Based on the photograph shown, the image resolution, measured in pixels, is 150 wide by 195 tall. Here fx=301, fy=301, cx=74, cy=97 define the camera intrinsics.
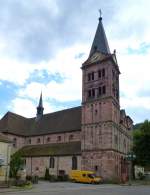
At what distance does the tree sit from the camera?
5984cm

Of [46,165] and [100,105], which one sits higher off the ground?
[100,105]

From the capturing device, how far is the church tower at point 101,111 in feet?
180

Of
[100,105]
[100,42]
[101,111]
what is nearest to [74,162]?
[101,111]

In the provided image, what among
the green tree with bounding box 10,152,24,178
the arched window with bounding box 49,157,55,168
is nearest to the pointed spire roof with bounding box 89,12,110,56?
the arched window with bounding box 49,157,55,168

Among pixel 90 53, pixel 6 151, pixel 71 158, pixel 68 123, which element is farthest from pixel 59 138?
pixel 6 151

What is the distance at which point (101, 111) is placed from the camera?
189 ft

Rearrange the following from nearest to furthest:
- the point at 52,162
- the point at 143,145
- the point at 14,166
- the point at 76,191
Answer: the point at 76,191
the point at 14,166
the point at 143,145
the point at 52,162

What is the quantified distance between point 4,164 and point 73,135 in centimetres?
2346

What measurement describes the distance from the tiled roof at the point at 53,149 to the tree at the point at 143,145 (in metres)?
11.9

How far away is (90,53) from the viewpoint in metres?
64.8

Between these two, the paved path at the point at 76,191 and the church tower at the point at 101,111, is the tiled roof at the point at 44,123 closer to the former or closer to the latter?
the church tower at the point at 101,111

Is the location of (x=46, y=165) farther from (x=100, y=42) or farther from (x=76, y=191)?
(x=76, y=191)

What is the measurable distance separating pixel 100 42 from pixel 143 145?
76.3 feet

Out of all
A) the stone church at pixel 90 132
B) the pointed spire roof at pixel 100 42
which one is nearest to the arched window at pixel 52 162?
the stone church at pixel 90 132
